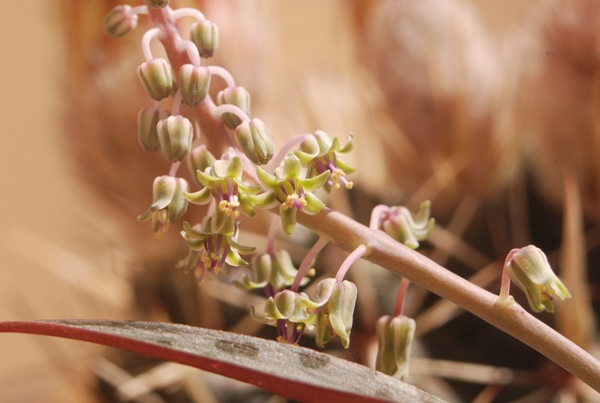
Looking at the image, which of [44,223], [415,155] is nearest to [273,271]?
[415,155]

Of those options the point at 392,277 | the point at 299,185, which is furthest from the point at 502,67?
the point at 299,185

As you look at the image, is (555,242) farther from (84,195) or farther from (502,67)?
(84,195)

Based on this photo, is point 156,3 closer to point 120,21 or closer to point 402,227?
point 120,21

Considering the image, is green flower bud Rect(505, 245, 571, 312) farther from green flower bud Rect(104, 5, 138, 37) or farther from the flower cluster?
green flower bud Rect(104, 5, 138, 37)

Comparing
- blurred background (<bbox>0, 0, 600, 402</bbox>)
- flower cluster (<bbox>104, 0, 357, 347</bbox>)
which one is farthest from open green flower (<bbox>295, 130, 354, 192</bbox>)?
blurred background (<bbox>0, 0, 600, 402</bbox>)

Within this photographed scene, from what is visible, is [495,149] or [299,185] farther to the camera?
[495,149]

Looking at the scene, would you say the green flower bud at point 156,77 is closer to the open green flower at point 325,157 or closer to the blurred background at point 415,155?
the open green flower at point 325,157
